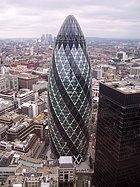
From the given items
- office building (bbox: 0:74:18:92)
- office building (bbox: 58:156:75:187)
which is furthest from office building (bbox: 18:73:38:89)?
office building (bbox: 58:156:75:187)

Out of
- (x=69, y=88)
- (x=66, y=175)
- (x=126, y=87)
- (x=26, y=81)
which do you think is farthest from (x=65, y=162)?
(x=26, y=81)

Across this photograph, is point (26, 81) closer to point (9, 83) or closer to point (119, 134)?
point (9, 83)

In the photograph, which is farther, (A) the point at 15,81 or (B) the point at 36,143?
(A) the point at 15,81

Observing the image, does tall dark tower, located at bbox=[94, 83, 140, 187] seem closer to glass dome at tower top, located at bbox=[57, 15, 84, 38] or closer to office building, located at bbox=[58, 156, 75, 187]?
office building, located at bbox=[58, 156, 75, 187]

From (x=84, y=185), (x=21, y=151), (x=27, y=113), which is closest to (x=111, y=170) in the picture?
(x=84, y=185)

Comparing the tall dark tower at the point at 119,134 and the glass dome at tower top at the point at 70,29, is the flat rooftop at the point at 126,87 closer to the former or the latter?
→ the tall dark tower at the point at 119,134

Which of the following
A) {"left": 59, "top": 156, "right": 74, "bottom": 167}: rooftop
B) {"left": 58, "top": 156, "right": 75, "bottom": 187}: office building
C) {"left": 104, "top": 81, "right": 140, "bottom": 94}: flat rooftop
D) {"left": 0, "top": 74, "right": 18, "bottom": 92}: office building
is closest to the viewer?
{"left": 104, "top": 81, "right": 140, "bottom": 94}: flat rooftop

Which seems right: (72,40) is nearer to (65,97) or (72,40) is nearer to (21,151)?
(65,97)
